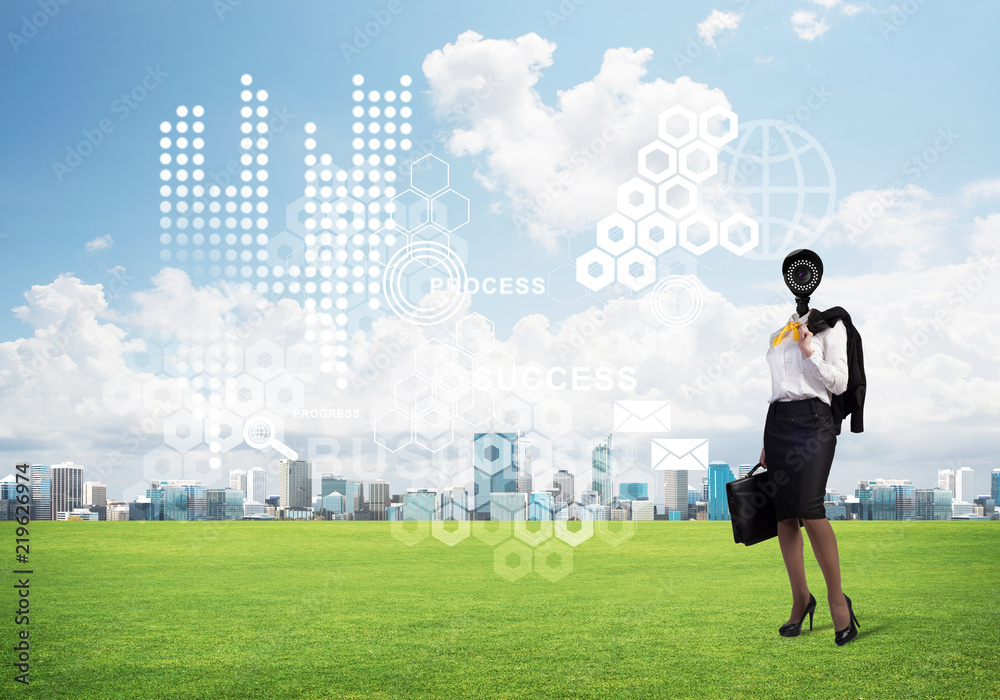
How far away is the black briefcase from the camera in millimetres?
4418

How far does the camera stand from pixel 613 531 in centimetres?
1157

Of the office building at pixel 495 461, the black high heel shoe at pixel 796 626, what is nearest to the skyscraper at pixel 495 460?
the office building at pixel 495 461

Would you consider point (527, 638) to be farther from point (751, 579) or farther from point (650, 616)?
point (751, 579)

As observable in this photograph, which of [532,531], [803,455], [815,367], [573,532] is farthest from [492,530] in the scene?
[815,367]

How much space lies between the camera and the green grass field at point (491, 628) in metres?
3.80

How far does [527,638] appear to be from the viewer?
4809mm

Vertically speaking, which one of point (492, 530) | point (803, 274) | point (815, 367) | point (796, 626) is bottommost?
point (492, 530)

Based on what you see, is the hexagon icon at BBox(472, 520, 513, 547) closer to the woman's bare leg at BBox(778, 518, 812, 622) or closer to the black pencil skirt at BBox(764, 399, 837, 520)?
the woman's bare leg at BBox(778, 518, 812, 622)

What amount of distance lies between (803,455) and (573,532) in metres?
7.95

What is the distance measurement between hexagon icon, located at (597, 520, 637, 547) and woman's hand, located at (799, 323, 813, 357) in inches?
290

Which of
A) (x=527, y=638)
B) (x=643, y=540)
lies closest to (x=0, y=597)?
(x=527, y=638)

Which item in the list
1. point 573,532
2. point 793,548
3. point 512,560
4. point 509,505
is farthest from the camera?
point 573,532

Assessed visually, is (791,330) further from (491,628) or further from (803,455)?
(491,628)

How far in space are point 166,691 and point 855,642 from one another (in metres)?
3.82
